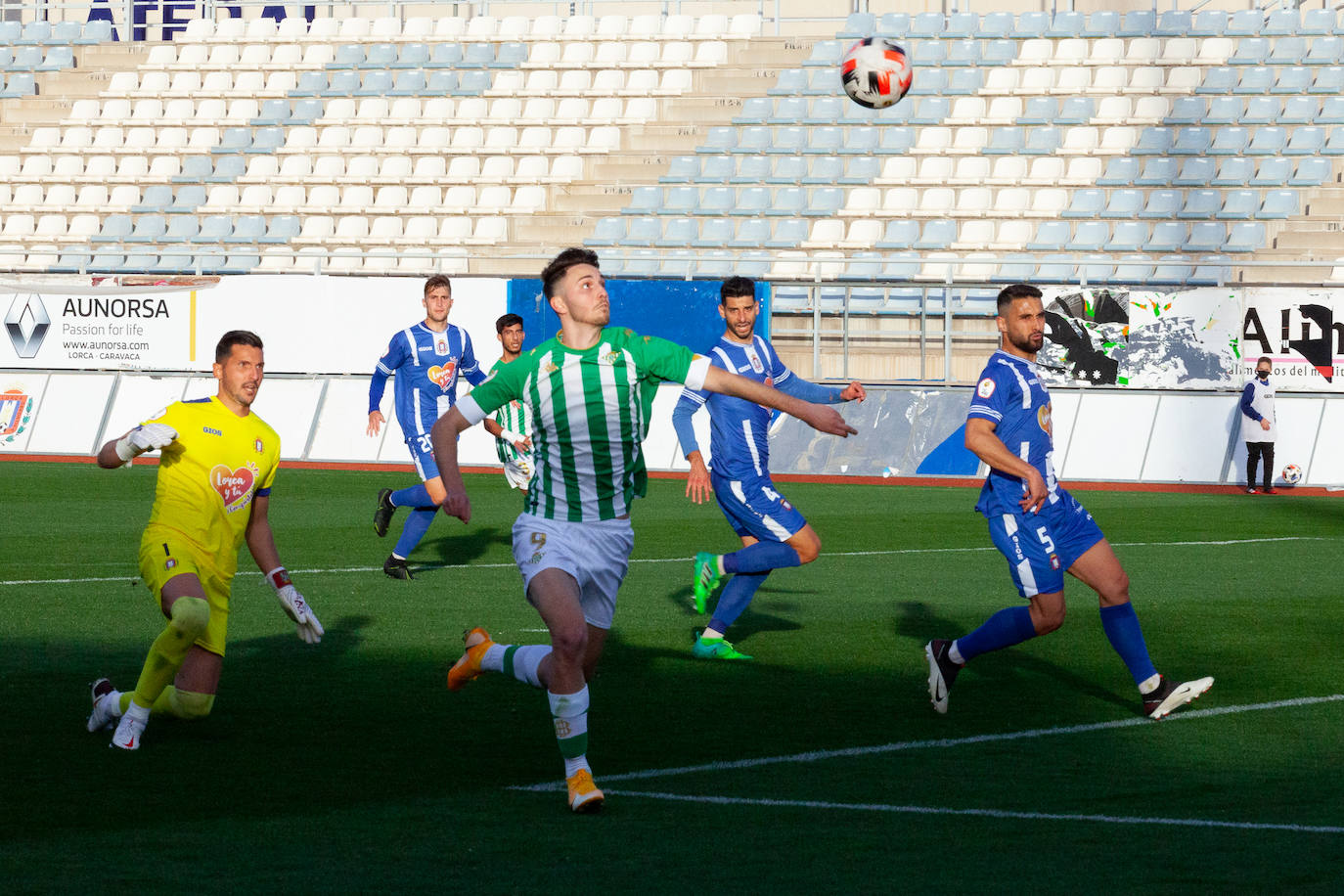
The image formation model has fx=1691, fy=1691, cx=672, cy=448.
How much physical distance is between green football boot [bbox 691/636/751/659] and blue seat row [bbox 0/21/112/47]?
103 ft

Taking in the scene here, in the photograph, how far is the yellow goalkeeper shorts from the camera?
23.2ft

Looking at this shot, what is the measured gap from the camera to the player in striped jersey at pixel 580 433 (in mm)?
6133

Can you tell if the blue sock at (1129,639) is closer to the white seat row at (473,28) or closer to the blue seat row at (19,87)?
the white seat row at (473,28)

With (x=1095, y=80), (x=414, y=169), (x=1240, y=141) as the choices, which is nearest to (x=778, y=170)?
(x=1095, y=80)

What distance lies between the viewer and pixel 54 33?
37125 millimetres

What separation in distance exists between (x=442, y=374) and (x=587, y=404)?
7.62 meters

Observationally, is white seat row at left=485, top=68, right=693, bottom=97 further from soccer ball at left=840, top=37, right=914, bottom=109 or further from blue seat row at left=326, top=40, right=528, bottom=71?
soccer ball at left=840, top=37, right=914, bottom=109

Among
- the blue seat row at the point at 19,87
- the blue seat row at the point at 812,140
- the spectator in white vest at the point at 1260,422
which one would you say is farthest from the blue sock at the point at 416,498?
the blue seat row at the point at 19,87

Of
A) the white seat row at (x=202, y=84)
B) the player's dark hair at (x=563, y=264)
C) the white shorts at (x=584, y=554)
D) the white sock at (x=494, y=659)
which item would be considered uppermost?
the white seat row at (x=202, y=84)

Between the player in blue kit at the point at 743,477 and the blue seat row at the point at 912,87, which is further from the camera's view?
the blue seat row at the point at 912,87

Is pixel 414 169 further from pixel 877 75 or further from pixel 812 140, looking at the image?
pixel 877 75

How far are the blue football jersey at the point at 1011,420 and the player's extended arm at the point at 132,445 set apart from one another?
139 inches

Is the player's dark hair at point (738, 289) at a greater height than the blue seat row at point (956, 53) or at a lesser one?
lesser

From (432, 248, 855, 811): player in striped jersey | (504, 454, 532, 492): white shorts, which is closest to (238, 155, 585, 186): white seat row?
(504, 454, 532, 492): white shorts
